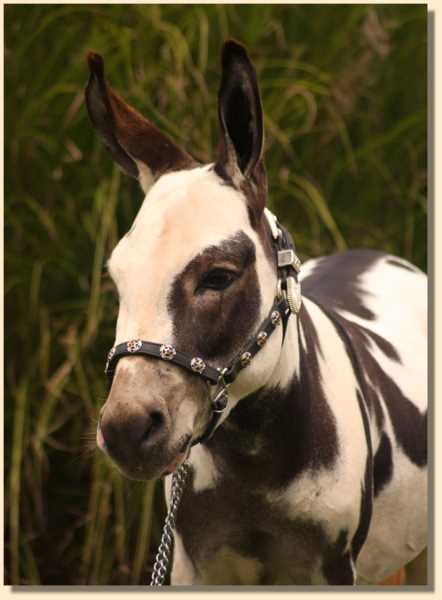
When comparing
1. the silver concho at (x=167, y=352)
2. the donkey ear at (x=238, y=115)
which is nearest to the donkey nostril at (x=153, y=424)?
the silver concho at (x=167, y=352)

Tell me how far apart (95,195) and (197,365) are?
7.52ft

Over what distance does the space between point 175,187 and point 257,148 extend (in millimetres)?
187

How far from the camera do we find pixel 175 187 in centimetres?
204

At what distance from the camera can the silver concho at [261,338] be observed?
2.03 meters

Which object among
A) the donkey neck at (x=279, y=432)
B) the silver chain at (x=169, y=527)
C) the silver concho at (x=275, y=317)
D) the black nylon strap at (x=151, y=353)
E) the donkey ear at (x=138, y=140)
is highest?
the donkey ear at (x=138, y=140)

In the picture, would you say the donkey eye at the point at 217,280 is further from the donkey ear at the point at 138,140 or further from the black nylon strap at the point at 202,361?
the donkey ear at the point at 138,140

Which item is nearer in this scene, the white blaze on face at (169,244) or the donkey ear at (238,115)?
the white blaze on face at (169,244)

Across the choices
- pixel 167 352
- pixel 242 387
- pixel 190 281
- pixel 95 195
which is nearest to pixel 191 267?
pixel 190 281

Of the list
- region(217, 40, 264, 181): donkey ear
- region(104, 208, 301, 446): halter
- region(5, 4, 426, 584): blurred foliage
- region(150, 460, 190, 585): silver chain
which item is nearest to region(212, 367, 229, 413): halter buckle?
region(104, 208, 301, 446): halter

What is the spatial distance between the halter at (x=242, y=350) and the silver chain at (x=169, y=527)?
10.2 inches

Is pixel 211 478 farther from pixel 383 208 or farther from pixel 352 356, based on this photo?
pixel 383 208

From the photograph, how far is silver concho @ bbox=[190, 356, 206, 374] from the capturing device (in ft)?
6.17

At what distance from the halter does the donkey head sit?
2 centimetres

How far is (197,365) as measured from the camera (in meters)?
1.89
